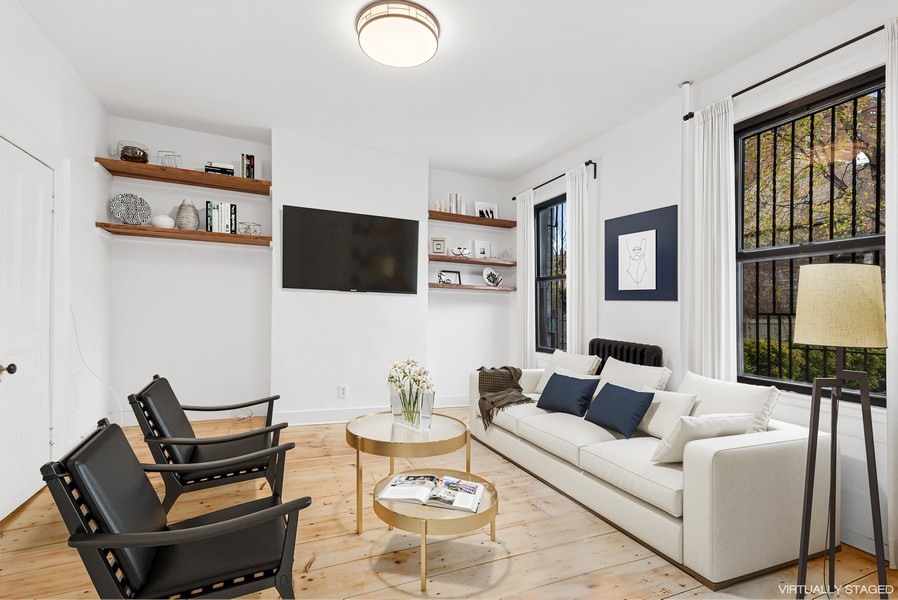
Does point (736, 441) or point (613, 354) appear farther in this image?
point (613, 354)

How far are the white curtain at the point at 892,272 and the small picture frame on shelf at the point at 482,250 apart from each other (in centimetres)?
403

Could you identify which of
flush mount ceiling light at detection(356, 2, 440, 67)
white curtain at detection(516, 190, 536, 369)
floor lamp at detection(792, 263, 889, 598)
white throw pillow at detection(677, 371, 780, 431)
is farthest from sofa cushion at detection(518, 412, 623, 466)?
flush mount ceiling light at detection(356, 2, 440, 67)

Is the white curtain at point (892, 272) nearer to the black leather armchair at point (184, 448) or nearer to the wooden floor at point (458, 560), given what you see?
the wooden floor at point (458, 560)

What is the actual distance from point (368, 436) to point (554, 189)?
12.1 ft

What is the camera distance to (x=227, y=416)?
4777 millimetres

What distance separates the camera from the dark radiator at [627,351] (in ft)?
11.7

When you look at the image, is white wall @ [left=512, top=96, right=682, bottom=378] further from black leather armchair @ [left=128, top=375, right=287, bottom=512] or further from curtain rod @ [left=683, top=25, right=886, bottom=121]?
black leather armchair @ [left=128, top=375, right=287, bottom=512]

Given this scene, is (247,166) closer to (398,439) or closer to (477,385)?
(477,385)

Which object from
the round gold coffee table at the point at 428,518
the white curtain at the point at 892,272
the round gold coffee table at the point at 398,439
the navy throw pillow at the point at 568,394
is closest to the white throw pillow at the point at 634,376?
the navy throw pillow at the point at 568,394

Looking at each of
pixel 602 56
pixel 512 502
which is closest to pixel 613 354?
pixel 512 502

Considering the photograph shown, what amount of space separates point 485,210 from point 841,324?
175 inches

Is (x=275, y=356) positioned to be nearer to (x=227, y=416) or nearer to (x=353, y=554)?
(x=227, y=416)

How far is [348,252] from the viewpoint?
4836 millimetres

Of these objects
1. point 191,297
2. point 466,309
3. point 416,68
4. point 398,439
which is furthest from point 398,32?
point 466,309
